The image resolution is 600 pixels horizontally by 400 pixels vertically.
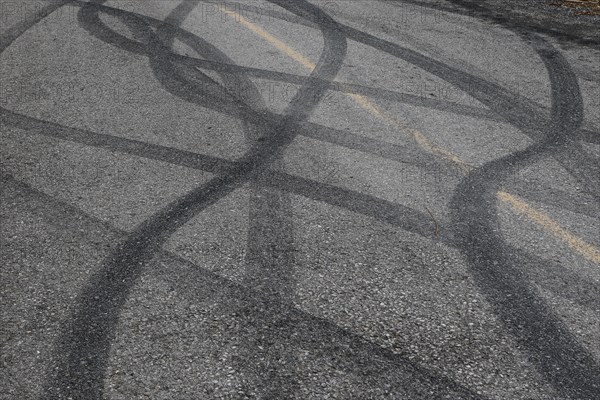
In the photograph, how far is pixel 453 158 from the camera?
5973 millimetres

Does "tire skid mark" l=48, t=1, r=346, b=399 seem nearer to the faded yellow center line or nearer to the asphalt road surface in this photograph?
the asphalt road surface

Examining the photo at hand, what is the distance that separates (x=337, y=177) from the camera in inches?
223

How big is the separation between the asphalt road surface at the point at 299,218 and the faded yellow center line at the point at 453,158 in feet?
0.09

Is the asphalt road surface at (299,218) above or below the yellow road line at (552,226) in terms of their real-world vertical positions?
below

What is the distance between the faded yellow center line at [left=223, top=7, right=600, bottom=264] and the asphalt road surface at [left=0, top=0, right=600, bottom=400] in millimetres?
28

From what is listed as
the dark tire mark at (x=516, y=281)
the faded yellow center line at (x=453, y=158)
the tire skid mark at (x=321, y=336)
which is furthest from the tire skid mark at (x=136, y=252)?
the dark tire mark at (x=516, y=281)

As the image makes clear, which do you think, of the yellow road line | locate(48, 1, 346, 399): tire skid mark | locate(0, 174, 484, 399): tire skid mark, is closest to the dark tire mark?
the yellow road line

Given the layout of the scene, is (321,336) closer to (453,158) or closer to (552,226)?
(552,226)

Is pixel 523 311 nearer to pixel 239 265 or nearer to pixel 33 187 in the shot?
pixel 239 265

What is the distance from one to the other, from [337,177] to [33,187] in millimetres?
2278

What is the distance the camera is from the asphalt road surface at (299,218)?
3764 millimetres

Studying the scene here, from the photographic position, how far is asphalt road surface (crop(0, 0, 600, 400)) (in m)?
3.76

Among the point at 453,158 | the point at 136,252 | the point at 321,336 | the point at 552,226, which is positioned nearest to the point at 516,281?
the point at 552,226

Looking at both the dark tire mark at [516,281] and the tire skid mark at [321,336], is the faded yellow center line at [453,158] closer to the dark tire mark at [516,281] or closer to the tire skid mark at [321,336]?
the dark tire mark at [516,281]
